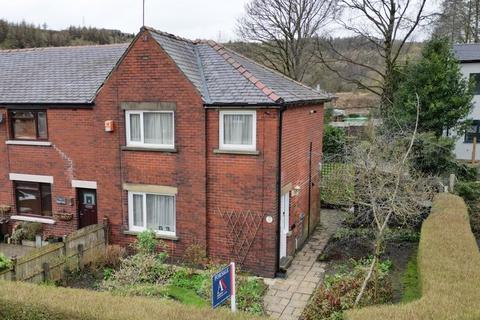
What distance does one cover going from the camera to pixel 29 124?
14.9 meters

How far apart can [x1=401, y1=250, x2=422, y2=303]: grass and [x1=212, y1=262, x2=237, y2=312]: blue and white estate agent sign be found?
12.4ft

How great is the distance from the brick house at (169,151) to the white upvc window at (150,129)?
0.03 meters

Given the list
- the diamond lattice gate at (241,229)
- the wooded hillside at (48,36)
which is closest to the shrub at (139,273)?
the diamond lattice gate at (241,229)

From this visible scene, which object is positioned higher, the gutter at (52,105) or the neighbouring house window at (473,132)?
the gutter at (52,105)

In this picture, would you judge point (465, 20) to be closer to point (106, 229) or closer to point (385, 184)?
point (385, 184)

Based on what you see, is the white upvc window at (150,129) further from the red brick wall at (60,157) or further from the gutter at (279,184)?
the gutter at (279,184)

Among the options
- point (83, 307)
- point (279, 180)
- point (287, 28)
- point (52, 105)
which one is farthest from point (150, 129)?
point (287, 28)

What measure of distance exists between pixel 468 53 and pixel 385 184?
72.3 ft

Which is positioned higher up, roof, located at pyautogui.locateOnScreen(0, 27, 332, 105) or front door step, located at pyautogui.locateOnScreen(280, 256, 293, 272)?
roof, located at pyautogui.locateOnScreen(0, 27, 332, 105)

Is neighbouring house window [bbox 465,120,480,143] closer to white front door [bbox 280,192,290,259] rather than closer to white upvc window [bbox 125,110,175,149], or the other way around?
white front door [bbox 280,192,290,259]

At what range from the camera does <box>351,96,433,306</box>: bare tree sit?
10469 mm

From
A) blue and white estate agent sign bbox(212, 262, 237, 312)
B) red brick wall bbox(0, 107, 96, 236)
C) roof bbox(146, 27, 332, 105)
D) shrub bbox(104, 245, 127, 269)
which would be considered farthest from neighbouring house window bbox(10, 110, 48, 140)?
blue and white estate agent sign bbox(212, 262, 237, 312)

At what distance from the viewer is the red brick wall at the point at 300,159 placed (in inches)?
499

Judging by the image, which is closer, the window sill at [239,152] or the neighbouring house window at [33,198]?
the window sill at [239,152]
